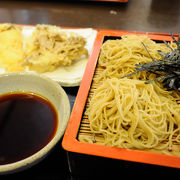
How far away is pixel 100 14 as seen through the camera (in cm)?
321

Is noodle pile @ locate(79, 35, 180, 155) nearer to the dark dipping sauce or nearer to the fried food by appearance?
the dark dipping sauce

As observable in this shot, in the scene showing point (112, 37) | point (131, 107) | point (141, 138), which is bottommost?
point (141, 138)

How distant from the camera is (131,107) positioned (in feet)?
4.27

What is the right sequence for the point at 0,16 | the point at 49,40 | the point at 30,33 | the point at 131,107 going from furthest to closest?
1. the point at 0,16
2. the point at 30,33
3. the point at 49,40
4. the point at 131,107

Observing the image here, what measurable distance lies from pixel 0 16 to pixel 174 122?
121 inches

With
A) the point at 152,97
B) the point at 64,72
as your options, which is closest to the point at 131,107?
the point at 152,97

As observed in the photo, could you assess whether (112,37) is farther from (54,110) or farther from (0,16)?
(0,16)

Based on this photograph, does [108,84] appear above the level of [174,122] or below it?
above

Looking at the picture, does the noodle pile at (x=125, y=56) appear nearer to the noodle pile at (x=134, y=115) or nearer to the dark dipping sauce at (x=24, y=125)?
the noodle pile at (x=134, y=115)

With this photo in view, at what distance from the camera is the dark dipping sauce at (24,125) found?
1184 mm

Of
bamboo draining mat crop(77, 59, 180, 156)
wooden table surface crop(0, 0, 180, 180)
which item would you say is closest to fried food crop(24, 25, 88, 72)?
bamboo draining mat crop(77, 59, 180, 156)

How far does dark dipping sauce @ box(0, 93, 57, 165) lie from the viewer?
1184 millimetres

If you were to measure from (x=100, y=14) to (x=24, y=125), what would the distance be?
2.46 meters

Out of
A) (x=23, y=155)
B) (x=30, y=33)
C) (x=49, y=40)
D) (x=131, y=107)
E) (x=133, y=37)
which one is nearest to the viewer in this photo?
(x=23, y=155)
